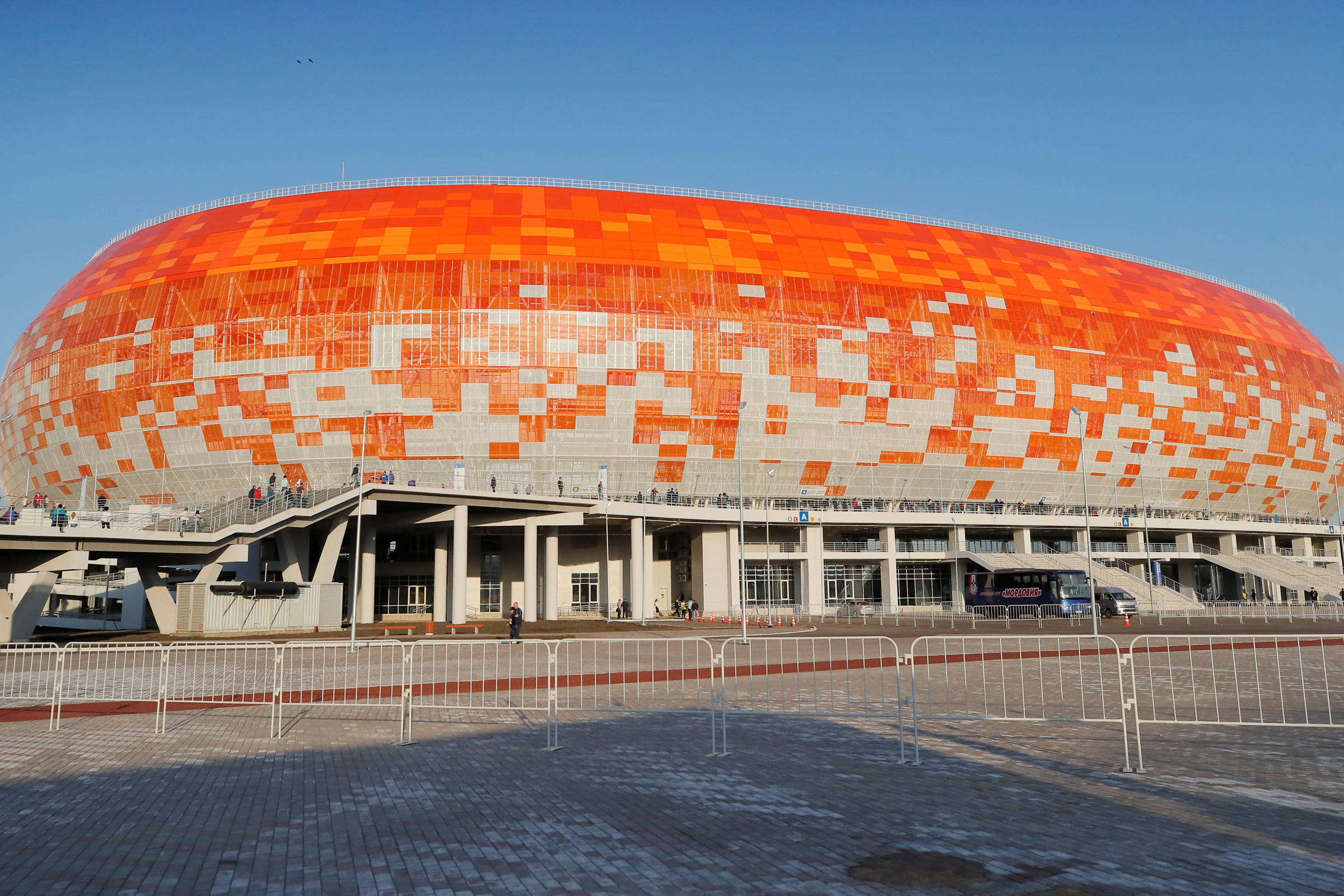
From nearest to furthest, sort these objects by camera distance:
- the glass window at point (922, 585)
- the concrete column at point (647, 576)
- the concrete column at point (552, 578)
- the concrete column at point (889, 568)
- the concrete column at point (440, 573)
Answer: the concrete column at point (440, 573)
the concrete column at point (647, 576)
the concrete column at point (552, 578)
the concrete column at point (889, 568)
the glass window at point (922, 585)

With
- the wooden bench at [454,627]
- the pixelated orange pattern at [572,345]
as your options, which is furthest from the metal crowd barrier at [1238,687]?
the pixelated orange pattern at [572,345]

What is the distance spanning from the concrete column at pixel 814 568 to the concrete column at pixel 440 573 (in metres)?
22.4

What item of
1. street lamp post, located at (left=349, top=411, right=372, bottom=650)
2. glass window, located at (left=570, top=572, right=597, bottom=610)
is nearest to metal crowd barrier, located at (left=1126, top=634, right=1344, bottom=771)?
street lamp post, located at (left=349, top=411, right=372, bottom=650)

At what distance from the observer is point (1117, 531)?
70.6 metres

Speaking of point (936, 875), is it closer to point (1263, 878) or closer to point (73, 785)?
point (1263, 878)

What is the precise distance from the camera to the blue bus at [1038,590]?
5097 cm

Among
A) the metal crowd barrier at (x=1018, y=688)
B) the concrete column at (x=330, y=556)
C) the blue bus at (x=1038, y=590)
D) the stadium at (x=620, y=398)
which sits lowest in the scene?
the metal crowd barrier at (x=1018, y=688)

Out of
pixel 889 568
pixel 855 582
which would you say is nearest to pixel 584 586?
pixel 855 582

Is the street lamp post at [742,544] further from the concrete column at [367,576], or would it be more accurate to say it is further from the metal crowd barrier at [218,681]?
the concrete column at [367,576]

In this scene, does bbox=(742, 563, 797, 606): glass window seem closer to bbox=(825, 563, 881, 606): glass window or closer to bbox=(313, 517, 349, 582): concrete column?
bbox=(825, 563, 881, 606): glass window

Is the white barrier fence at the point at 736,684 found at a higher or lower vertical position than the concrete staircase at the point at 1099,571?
lower

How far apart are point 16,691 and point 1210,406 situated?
241 ft

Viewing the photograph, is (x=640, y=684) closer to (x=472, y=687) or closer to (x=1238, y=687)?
(x=472, y=687)

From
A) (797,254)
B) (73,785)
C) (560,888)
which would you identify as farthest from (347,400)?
(560,888)
